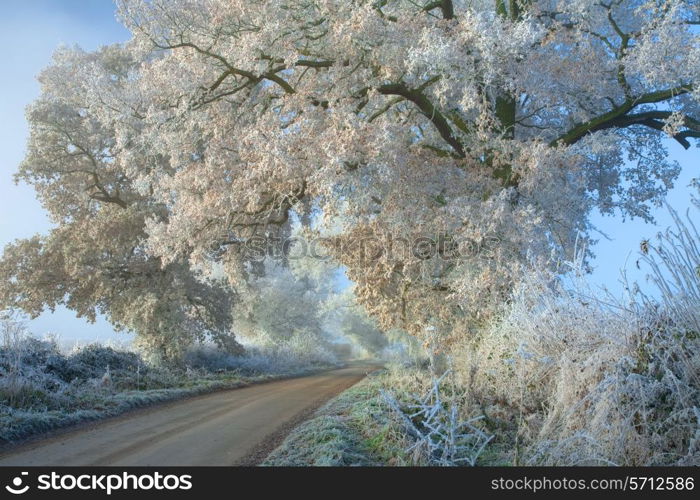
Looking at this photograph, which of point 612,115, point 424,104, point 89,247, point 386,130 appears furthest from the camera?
point 89,247

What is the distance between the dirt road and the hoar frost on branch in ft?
→ 14.3

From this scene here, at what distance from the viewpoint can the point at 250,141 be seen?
39.1 ft

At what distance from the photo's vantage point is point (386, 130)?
33.3ft

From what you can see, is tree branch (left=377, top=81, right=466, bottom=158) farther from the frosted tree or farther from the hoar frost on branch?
the frosted tree

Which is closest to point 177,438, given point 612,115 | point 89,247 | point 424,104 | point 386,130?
point 386,130

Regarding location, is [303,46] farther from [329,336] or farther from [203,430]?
[329,336]

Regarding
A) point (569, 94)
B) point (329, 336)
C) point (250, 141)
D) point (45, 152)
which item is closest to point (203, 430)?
point (250, 141)

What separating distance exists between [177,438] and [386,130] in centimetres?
665

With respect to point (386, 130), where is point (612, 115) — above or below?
above

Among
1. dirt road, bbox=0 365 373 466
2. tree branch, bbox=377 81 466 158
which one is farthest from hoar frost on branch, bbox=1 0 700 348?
dirt road, bbox=0 365 373 466

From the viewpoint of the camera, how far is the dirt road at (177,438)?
6.27 meters

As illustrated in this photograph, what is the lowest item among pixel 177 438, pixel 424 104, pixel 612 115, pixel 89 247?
pixel 177 438

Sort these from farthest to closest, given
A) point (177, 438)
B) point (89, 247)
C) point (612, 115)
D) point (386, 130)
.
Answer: point (89, 247), point (612, 115), point (386, 130), point (177, 438)

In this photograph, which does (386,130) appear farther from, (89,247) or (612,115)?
(89,247)
